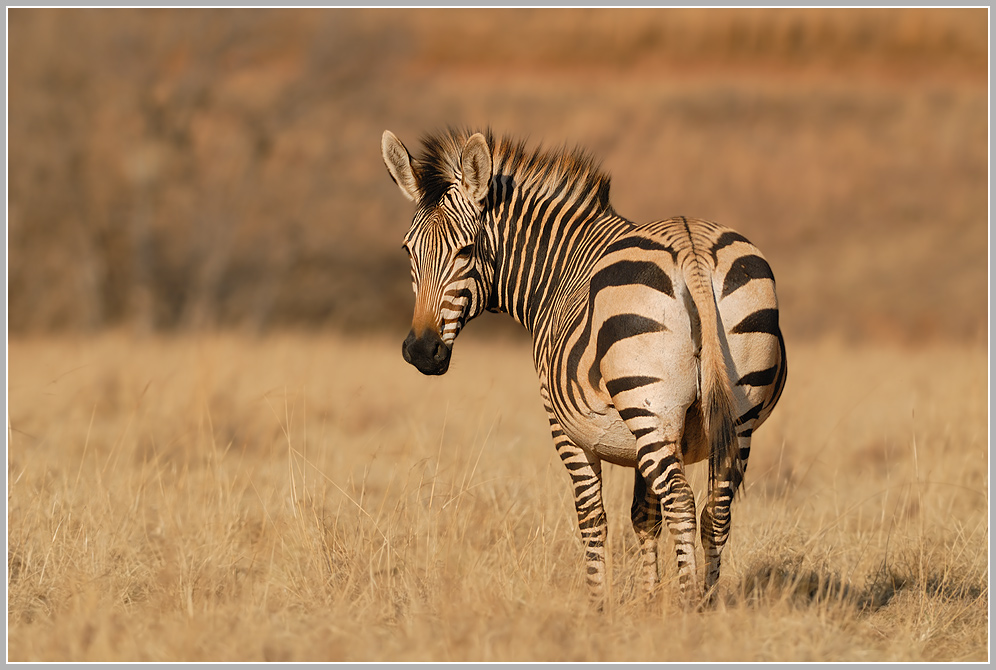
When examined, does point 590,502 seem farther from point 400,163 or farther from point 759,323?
point 400,163

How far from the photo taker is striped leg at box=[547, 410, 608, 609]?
463 cm

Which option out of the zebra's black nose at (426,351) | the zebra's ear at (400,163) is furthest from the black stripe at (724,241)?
the zebra's ear at (400,163)

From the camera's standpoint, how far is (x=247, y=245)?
2581 cm

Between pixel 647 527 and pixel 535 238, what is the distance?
65.0 inches

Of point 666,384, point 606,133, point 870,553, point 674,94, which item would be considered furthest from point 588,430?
point 674,94

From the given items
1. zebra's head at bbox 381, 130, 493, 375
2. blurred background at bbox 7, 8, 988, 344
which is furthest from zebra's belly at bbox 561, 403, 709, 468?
blurred background at bbox 7, 8, 988, 344

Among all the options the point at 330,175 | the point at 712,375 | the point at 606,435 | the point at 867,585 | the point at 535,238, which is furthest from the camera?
the point at 330,175

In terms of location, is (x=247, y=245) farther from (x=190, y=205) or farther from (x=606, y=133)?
(x=606, y=133)

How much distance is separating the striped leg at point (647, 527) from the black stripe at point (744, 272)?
1215 mm

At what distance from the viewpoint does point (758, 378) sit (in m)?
4.11

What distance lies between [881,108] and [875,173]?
141 inches

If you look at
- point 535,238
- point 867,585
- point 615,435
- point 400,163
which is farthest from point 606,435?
point 867,585

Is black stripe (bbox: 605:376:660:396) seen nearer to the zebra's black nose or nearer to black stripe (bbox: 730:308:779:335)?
black stripe (bbox: 730:308:779:335)

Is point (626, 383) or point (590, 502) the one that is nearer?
point (626, 383)
